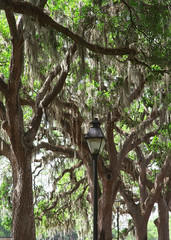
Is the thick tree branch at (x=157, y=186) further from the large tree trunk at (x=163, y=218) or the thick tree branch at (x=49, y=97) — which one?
the thick tree branch at (x=49, y=97)

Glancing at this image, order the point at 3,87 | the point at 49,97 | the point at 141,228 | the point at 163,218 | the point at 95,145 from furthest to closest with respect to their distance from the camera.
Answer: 1. the point at 163,218
2. the point at 141,228
3. the point at 49,97
4. the point at 3,87
5. the point at 95,145

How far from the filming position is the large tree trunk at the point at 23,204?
8.78 m

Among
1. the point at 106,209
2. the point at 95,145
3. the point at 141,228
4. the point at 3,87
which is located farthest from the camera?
the point at 141,228

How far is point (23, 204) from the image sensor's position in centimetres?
898

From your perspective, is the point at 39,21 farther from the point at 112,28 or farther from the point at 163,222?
the point at 163,222

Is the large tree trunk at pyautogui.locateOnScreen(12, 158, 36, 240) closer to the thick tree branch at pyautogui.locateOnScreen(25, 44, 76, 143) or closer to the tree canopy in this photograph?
the tree canopy

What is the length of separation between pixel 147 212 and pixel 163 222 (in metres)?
2.39

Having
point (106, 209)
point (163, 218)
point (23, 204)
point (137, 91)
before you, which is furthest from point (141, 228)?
point (23, 204)

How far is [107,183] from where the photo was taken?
40.2ft

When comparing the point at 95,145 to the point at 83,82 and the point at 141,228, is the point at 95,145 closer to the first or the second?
the point at 83,82

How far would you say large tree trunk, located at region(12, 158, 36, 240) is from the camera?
878 cm

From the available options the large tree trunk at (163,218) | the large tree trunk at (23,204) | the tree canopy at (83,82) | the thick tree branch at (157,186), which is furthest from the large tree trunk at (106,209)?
the large tree trunk at (163,218)

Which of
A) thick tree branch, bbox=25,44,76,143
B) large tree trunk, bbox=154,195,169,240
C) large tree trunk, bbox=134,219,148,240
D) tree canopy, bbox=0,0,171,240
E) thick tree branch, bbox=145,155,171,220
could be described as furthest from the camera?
large tree trunk, bbox=154,195,169,240

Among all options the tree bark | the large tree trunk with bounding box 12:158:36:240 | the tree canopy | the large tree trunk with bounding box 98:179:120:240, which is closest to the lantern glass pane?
the tree canopy
